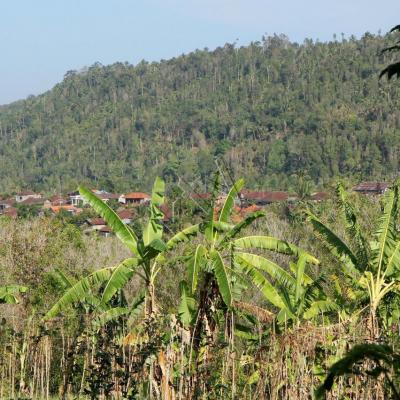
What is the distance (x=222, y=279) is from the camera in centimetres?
873

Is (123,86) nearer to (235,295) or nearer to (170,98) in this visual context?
(170,98)

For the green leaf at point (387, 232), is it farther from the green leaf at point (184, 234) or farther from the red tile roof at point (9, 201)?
the red tile roof at point (9, 201)

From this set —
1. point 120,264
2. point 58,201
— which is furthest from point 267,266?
point 58,201

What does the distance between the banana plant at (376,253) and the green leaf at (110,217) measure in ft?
7.37

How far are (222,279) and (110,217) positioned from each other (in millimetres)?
1421

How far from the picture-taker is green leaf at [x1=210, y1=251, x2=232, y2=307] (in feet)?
28.3

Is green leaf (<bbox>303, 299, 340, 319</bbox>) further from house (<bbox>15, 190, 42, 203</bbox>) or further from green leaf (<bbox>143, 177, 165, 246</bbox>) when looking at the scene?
house (<bbox>15, 190, 42, 203</bbox>)

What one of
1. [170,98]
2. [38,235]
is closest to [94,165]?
[170,98]

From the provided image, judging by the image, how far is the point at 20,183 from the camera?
329ft

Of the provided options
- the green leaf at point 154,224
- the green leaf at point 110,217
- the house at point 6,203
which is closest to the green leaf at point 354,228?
the green leaf at point 154,224

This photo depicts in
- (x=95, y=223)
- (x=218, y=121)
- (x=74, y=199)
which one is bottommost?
(x=95, y=223)

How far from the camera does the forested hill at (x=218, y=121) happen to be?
83.9 metres

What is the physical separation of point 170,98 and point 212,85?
605cm

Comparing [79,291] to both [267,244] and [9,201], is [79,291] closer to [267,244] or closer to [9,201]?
[267,244]
